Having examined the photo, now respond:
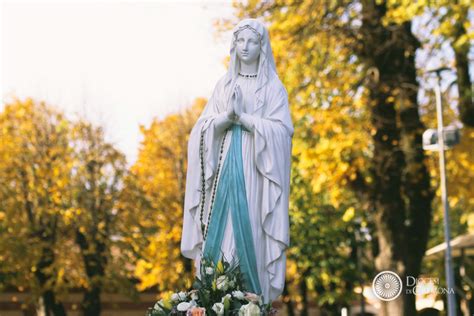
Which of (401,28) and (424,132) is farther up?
(401,28)

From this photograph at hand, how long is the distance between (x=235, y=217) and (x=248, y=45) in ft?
5.92

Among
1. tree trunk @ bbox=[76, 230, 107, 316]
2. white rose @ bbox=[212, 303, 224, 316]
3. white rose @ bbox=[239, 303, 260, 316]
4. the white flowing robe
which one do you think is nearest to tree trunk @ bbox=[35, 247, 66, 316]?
tree trunk @ bbox=[76, 230, 107, 316]

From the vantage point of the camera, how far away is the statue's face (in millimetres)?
8227

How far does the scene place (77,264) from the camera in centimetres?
2950

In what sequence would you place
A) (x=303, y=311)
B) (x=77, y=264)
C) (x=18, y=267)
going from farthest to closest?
(x=303, y=311) < (x=77, y=264) < (x=18, y=267)

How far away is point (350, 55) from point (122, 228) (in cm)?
1553

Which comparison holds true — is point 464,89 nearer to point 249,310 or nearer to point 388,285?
point 388,285

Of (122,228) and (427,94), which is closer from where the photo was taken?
(427,94)

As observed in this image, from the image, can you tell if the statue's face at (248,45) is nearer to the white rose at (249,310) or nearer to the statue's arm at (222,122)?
the statue's arm at (222,122)

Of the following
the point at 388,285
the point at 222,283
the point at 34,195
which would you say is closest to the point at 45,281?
the point at 34,195

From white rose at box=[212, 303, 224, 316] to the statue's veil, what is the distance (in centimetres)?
247

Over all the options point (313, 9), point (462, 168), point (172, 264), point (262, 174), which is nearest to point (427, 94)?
point (462, 168)

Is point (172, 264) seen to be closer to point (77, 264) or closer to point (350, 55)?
point (77, 264)

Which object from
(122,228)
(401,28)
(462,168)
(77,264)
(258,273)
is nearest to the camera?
(258,273)
